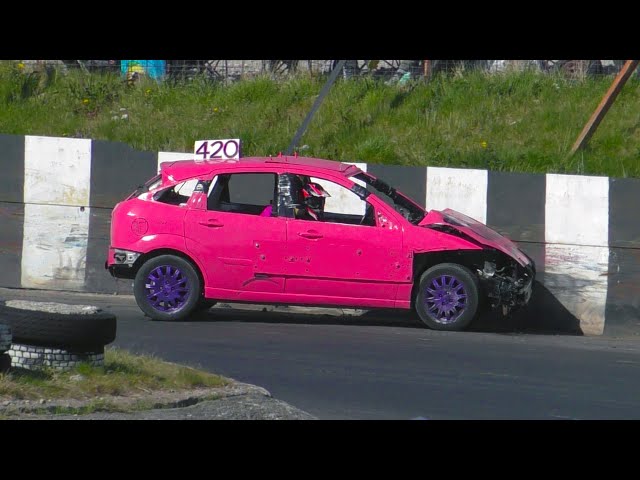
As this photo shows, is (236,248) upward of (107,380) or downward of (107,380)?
upward

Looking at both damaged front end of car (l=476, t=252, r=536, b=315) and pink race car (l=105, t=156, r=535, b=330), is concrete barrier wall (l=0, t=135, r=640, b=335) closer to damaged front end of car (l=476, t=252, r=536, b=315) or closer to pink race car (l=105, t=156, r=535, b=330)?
pink race car (l=105, t=156, r=535, b=330)

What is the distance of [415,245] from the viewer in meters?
10.8

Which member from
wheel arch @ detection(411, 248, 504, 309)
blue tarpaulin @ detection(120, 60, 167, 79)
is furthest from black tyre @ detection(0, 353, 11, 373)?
blue tarpaulin @ detection(120, 60, 167, 79)

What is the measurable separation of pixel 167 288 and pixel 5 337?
4352 mm

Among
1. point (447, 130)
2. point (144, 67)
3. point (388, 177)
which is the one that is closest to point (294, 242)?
point (388, 177)

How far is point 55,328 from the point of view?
720 centimetres

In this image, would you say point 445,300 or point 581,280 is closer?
point 445,300

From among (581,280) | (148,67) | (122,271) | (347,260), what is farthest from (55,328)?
(148,67)

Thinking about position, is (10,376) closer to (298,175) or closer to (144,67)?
(298,175)

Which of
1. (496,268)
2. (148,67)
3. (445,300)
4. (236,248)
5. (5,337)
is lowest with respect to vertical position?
(5,337)

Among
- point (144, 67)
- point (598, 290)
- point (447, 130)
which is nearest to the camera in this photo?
point (598, 290)

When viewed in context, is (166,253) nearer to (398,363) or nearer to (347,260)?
(347,260)

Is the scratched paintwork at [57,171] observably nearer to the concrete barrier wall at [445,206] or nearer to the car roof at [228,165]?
the concrete barrier wall at [445,206]

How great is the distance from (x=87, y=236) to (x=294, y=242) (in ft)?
9.98
